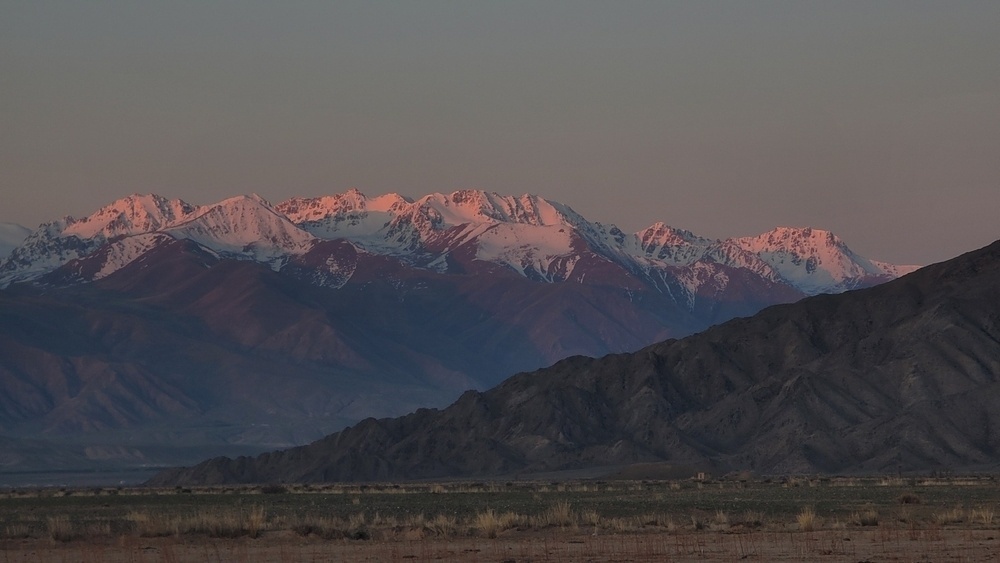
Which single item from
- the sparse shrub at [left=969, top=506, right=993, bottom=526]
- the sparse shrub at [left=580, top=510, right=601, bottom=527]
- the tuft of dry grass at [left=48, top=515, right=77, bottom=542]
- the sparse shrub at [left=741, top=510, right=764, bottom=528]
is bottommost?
the sparse shrub at [left=969, top=506, right=993, bottom=526]

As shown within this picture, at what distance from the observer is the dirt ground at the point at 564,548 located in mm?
33875

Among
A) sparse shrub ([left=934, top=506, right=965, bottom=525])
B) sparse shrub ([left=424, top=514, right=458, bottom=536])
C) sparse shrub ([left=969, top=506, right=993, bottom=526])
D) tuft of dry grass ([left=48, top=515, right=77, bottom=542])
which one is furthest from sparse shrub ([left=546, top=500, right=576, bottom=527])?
tuft of dry grass ([left=48, top=515, right=77, bottom=542])

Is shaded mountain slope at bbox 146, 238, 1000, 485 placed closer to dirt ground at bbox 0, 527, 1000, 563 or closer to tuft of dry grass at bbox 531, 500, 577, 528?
tuft of dry grass at bbox 531, 500, 577, 528

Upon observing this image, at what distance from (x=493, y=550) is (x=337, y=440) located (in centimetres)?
12569

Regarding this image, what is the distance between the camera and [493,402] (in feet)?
545

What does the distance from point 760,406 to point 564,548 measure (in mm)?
110056

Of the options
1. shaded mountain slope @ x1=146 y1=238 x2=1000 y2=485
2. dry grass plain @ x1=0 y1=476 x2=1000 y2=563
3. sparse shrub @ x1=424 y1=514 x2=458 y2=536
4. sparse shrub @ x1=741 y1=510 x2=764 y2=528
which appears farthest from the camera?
shaded mountain slope @ x1=146 y1=238 x2=1000 y2=485

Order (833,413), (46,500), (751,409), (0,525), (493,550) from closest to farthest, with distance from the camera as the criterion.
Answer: (493,550)
(0,525)
(46,500)
(833,413)
(751,409)

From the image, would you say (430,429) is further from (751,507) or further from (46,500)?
(751,507)

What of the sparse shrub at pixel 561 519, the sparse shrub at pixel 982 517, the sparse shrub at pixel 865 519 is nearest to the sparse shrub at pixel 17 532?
the sparse shrub at pixel 561 519

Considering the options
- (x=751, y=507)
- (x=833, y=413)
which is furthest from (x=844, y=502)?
(x=833, y=413)

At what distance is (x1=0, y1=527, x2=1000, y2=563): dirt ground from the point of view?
33.9 m

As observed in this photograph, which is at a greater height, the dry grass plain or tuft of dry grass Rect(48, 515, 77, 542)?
tuft of dry grass Rect(48, 515, 77, 542)

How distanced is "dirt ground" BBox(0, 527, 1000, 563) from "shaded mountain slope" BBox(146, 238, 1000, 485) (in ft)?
265
